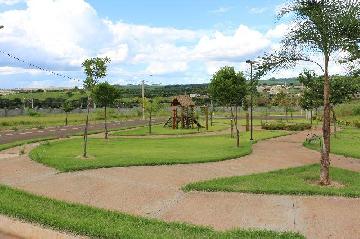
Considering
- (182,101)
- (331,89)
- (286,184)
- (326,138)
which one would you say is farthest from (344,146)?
(182,101)

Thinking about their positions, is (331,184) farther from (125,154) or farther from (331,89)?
(331,89)

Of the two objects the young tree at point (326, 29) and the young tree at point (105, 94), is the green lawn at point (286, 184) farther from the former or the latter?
the young tree at point (105, 94)

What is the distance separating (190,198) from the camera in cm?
1217

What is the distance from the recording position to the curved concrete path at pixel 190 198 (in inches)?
387

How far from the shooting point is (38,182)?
47.1 ft

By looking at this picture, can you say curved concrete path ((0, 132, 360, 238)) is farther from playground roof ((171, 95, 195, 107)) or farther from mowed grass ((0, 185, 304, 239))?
playground roof ((171, 95, 195, 107))

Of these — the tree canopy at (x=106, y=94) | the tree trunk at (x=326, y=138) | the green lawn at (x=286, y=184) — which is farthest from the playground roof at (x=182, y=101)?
the tree trunk at (x=326, y=138)

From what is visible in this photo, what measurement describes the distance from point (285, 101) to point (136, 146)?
32917mm

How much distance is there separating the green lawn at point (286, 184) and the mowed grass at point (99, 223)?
3.68 meters

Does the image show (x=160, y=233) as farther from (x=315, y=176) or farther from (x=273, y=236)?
(x=315, y=176)

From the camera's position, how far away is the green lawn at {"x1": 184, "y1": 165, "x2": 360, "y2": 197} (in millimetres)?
12664

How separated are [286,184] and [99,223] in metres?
6.48

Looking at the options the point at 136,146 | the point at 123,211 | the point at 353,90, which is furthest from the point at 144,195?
the point at 353,90

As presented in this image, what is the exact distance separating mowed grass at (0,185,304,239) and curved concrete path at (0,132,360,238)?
661 mm
